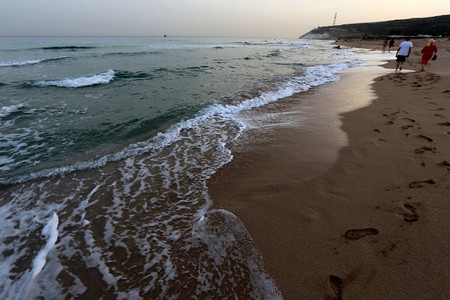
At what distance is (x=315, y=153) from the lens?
413 cm

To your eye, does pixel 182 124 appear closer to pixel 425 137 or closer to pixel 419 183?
pixel 419 183

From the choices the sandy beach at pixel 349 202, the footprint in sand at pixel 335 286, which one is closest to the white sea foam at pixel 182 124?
the sandy beach at pixel 349 202

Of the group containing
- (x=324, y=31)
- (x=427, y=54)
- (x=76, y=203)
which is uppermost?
(x=324, y=31)

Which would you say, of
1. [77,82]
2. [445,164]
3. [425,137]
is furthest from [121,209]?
[77,82]

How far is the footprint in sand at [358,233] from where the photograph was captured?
90.0 inches

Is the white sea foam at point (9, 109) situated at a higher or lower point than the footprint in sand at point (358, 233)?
lower

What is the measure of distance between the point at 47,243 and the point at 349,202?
11.4 feet

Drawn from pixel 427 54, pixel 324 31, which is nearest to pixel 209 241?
pixel 427 54

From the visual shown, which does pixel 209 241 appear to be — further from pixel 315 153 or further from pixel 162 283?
pixel 315 153

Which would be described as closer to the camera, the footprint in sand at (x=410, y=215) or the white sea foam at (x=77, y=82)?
the footprint in sand at (x=410, y=215)

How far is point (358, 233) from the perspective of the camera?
2.33 m

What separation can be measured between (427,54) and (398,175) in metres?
13.2

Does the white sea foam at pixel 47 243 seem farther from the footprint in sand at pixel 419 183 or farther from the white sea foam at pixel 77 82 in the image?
the white sea foam at pixel 77 82

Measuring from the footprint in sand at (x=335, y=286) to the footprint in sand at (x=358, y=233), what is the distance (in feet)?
1.69
